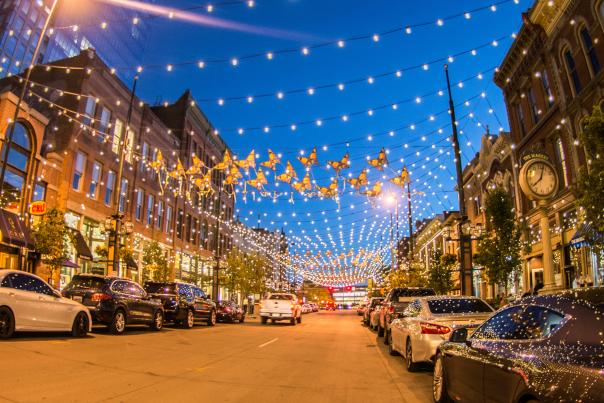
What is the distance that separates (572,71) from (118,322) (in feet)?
70.9

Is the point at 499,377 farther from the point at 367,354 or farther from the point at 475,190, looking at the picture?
the point at 475,190

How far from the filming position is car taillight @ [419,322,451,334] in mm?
9031

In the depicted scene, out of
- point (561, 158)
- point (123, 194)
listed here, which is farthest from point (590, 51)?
point (123, 194)

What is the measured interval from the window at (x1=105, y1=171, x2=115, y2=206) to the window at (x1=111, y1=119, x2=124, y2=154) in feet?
5.04

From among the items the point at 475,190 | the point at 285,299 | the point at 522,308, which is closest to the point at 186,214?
the point at 285,299

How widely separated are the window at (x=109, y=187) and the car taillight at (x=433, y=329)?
86.6 ft

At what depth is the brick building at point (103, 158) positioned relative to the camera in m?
26.6

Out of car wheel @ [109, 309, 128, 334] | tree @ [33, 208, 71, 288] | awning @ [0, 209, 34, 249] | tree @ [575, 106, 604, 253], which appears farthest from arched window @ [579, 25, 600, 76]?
awning @ [0, 209, 34, 249]

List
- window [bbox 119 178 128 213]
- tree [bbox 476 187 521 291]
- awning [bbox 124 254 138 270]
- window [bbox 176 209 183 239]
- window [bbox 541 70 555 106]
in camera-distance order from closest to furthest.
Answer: tree [bbox 476 187 521 291], window [bbox 541 70 555 106], awning [bbox 124 254 138 270], window [bbox 119 178 128 213], window [bbox 176 209 183 239]

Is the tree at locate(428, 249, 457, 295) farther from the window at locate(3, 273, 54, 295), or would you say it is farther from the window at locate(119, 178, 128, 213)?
the window at locate(3, 273, 54, 295)

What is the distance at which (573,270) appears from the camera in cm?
2261

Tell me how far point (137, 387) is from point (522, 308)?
5.61 metres

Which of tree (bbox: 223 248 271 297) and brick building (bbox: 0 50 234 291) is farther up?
brick building (bbox: 0 50 234 291)

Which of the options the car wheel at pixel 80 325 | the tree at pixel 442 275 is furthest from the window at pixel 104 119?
the tree at pixel 442 275
